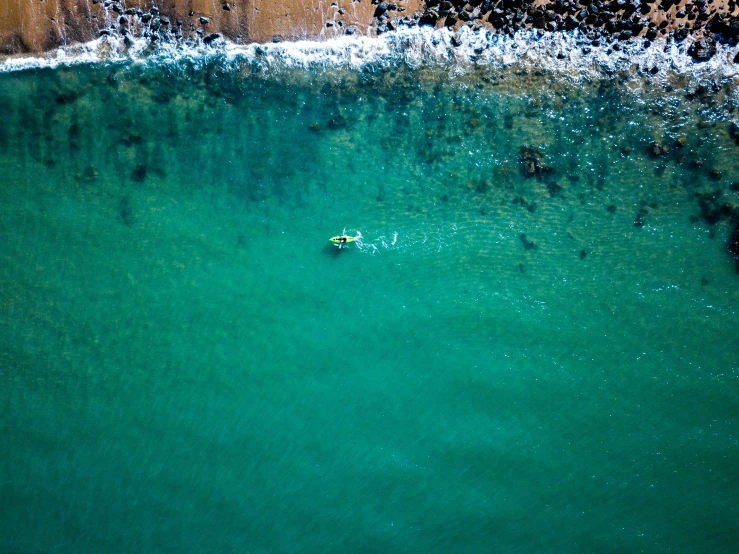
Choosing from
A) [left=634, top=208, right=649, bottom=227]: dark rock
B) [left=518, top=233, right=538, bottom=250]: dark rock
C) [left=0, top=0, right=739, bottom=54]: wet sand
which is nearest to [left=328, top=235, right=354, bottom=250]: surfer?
[left=518, top=233, right=538, bottom=250]: dark rock

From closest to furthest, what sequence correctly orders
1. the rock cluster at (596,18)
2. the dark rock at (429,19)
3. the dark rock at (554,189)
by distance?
the rock cluster at (596,18), the dark rock at (429,19), the dark rock at (554,189)

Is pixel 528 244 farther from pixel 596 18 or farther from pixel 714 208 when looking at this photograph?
pixel 596 18

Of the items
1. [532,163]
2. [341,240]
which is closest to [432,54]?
[532,163]

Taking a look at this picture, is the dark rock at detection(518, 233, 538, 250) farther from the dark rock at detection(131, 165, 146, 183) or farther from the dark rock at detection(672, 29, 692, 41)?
the dark rock at detection(131, 165, 146, 183)

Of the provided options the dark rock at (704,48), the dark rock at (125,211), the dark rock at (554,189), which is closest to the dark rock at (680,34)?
the dark rock at (704,48)

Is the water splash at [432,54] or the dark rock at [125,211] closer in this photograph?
the water splash at [432,54]

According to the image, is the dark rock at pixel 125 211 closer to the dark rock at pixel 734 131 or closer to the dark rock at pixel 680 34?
the dark rock at pixel 680 34

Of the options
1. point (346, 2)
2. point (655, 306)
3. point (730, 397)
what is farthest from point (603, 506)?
point (346, 2)

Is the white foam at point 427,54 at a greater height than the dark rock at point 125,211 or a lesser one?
greater
